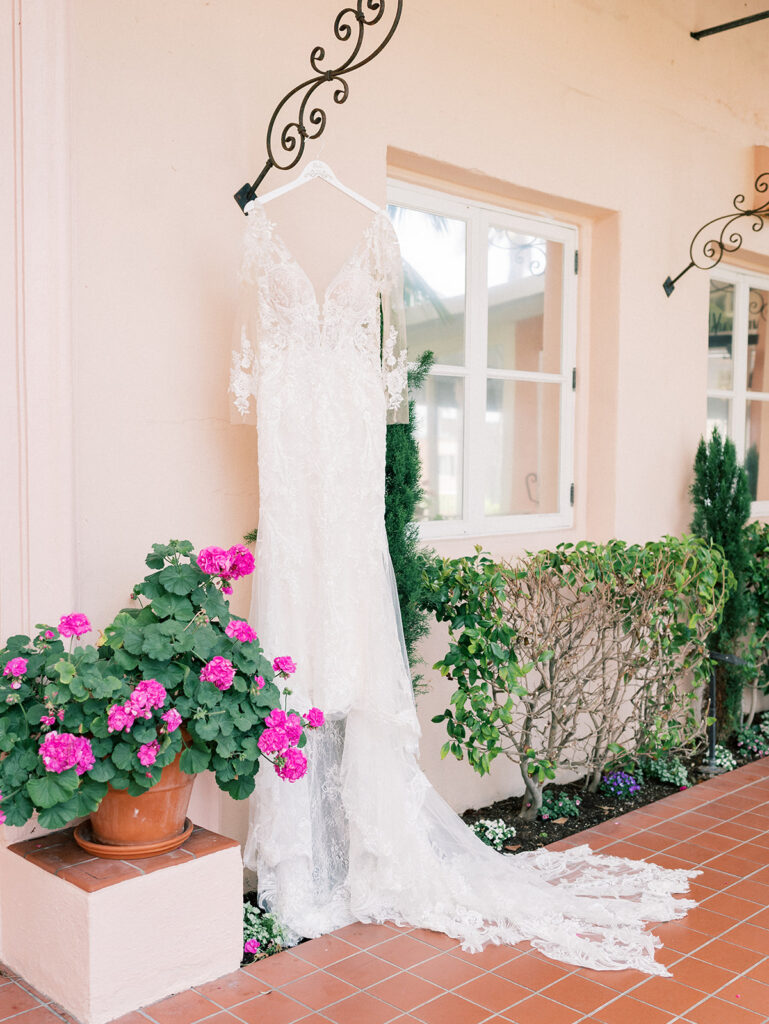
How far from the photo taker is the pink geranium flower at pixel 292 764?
2.46 metres

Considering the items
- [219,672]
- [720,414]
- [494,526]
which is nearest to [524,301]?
[494,526]

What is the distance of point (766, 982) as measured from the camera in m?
2.59

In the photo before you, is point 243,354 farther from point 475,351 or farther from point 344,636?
point 475,351

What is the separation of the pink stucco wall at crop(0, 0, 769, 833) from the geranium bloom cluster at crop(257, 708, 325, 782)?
2.13 feet

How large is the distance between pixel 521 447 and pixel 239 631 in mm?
2102

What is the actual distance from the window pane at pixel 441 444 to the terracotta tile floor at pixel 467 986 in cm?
171

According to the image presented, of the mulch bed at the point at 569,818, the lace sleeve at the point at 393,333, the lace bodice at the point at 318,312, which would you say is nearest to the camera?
the lace bodice at the point at 318,312

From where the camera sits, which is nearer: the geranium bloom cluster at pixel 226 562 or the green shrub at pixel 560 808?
the geranium bloom cluster at pixel 226 562

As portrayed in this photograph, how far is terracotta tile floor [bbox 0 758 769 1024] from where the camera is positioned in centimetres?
239

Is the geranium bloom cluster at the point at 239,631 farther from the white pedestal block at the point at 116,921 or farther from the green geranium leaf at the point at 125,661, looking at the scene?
the white pedestal block at the point at 116,921

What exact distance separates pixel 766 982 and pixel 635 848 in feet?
3.15

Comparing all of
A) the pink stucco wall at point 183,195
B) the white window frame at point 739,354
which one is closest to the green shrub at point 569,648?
the pink stucco wall at point 183,195

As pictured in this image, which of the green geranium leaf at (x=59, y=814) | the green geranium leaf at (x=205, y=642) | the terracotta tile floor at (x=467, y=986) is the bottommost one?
the terracotta tile floor at (x=467, y=986)

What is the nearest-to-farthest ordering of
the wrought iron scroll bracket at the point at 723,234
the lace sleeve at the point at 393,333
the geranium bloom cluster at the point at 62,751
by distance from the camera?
the geranium bloom cluster at the point at 62,751, the lace sleeve at the point at 393,333, the wrought iron scroll bracket at the point at 723,234
